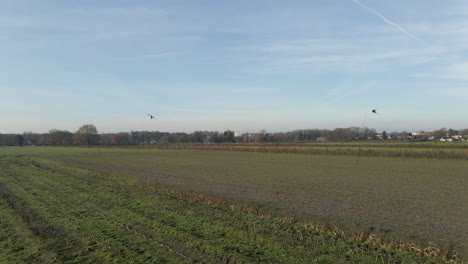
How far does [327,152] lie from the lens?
197ft

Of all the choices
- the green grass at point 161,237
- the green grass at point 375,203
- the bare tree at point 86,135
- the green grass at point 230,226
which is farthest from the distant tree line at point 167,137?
the green grass at point 161,237

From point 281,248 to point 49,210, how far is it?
1042cm

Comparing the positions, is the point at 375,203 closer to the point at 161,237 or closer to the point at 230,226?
the point at 230,226

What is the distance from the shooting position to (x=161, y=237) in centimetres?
988

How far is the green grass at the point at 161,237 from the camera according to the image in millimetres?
8281

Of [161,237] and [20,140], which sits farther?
[20,140]

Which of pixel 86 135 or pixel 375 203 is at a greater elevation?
pixel 86 135

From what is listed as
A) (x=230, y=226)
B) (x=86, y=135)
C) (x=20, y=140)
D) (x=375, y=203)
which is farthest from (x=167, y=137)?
(x=230, y=226)

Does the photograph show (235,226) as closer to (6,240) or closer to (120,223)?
(120,223)

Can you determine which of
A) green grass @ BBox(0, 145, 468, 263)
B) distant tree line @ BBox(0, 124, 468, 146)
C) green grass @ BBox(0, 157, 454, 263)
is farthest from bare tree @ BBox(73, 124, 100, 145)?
green grass @ BBox(0, 157, 454, 263)

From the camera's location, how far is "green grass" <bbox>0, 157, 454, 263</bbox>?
828 cm

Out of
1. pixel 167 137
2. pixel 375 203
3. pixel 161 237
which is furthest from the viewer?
pixel 167 137

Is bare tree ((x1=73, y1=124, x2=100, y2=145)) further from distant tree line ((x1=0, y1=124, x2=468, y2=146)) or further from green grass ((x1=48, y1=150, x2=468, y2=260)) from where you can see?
green grass ((x1=48, y1=150, x2=468, y2=260))

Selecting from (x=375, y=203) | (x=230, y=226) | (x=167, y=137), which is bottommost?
(x=375, y=203)
